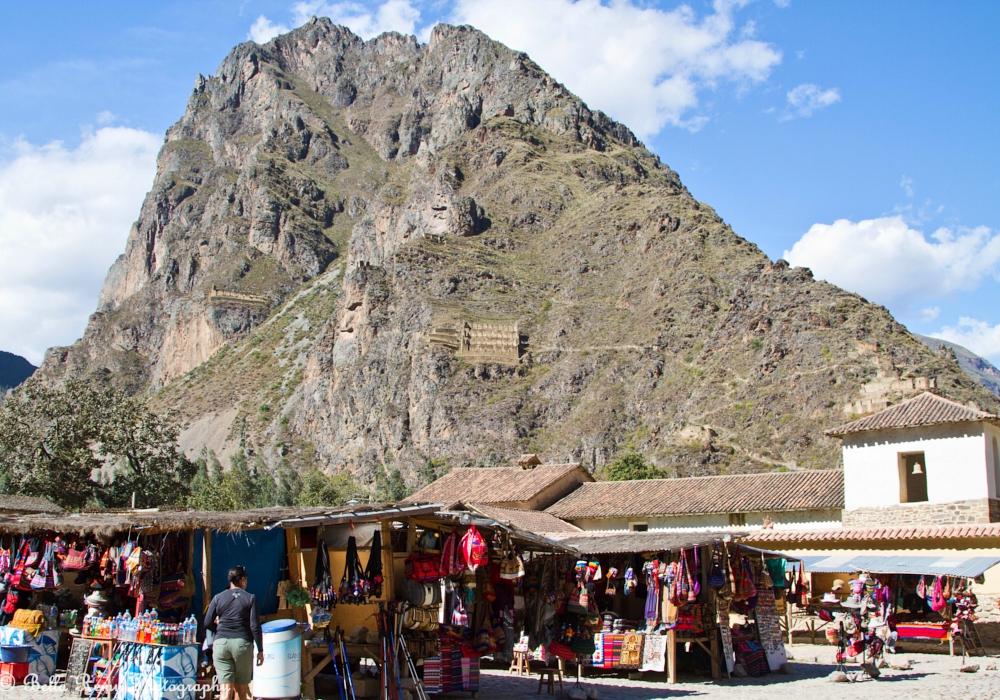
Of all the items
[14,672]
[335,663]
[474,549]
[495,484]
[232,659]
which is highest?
[495,484]

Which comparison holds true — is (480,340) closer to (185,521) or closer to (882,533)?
(882,533)

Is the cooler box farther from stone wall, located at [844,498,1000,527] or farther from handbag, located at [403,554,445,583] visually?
stone wall, located at [844,498,1000,527]

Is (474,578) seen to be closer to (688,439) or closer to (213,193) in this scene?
(688,439)

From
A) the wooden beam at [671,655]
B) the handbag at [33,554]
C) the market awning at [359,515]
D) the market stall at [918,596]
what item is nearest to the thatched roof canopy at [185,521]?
the market awning at [359,515]

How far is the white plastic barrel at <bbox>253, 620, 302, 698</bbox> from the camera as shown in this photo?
12.4 metres

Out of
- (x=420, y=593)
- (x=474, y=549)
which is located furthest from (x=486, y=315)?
(x=420, y=593)

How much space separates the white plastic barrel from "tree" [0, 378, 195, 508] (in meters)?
40.0

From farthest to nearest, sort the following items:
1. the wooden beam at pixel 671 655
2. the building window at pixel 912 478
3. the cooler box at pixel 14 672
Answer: the building window at pixel 912 478, the wooden beam at pixel 671 655, the cooler box at pixel 14 672

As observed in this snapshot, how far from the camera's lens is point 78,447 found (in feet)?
164

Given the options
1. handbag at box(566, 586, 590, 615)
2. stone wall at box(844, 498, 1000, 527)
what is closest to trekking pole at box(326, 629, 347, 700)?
handbag at box(566, 586, 590, 615)

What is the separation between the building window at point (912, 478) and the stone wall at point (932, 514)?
0.63 metres

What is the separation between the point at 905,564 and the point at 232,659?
18.9m

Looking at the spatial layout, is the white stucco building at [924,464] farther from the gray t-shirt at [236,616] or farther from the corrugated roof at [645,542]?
the gray t-shirt at [236,616]

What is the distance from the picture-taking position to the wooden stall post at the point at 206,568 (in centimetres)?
1411
